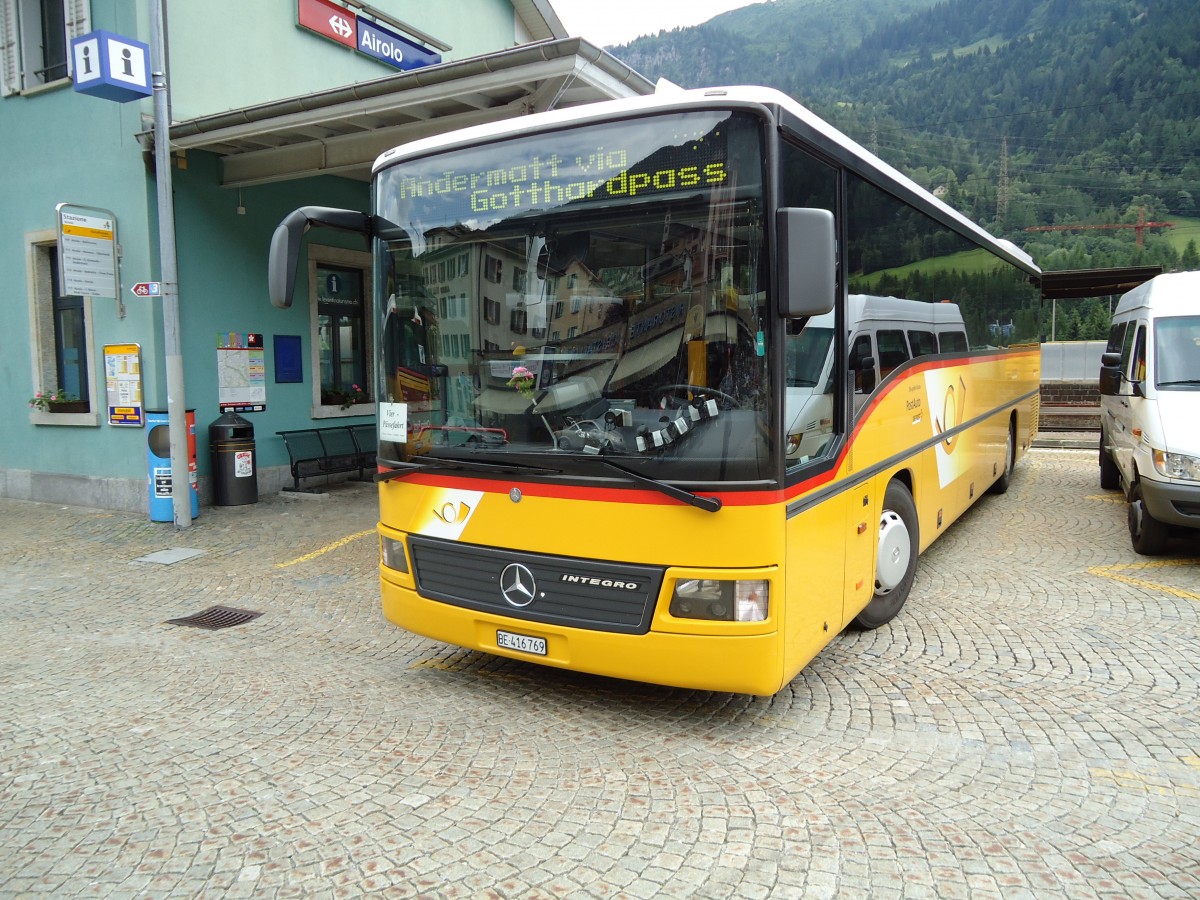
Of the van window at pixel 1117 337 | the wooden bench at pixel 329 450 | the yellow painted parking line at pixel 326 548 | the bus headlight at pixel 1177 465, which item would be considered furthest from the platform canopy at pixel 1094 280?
the yellow painted parking line at pixel 326 548

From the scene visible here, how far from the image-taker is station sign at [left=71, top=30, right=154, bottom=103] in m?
8.54

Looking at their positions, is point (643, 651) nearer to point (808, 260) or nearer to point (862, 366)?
point (808, 260)

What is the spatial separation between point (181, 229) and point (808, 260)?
932 cm

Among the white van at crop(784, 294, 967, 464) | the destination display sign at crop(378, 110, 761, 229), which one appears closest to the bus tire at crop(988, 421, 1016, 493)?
the white van at crop(784, 294, 967, 464)

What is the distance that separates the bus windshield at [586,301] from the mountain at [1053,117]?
44457mm

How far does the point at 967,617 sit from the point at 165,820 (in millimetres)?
5023

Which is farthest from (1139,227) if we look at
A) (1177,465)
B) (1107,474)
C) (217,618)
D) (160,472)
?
(217,618)

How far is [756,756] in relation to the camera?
159 inches

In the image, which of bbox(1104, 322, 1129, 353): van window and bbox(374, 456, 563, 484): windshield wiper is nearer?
bbox(374, 456, 563, 484): windshield wiper

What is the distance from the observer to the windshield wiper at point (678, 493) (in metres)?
3.76

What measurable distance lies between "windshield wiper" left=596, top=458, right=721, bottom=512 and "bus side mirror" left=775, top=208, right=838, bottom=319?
0.88 meters

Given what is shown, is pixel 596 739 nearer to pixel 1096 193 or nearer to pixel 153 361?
pixel 153 361

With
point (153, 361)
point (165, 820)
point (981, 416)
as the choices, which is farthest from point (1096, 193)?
point (165, 820)

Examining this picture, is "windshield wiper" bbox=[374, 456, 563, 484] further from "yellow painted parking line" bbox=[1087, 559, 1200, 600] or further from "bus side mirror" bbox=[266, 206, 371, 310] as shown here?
"yellow painted parking line" bbox=[1087, 559, 1200, 600]
